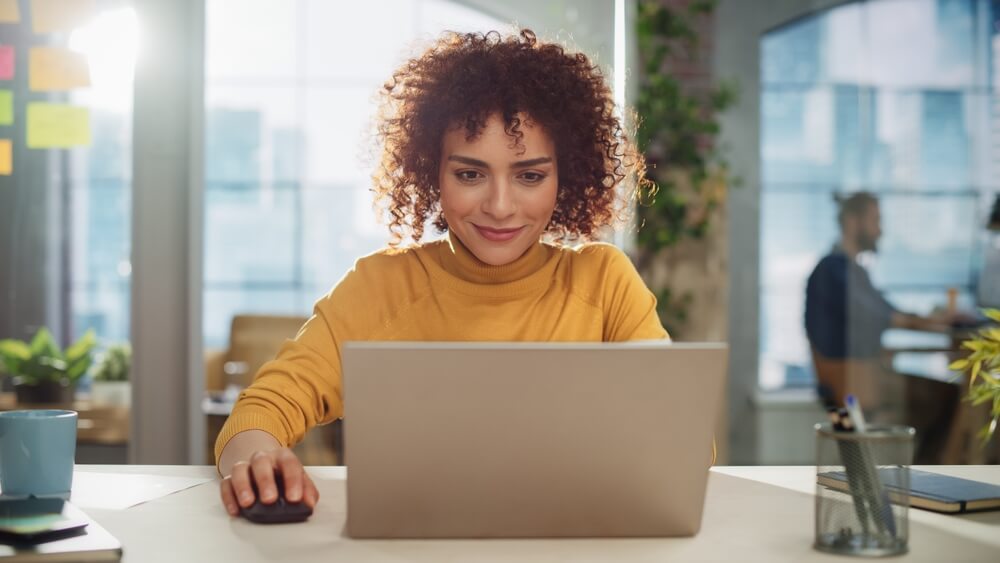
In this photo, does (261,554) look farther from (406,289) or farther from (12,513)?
(406,289)

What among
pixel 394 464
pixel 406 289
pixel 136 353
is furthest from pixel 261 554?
pixel 136 353

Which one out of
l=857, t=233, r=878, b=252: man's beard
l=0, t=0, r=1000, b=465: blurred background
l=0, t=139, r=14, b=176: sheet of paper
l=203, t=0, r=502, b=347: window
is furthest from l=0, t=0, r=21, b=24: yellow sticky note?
l=857, t=233, r=878, b=252: man's beard

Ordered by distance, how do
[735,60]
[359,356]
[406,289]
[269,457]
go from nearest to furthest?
1. [359,356]
2. [269,457]
3. [406,289]
4. [735,60]

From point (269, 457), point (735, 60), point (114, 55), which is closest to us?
point (269, 457)

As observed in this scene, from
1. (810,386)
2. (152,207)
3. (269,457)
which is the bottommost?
(810,386)

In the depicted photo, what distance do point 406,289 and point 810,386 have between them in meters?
2.98

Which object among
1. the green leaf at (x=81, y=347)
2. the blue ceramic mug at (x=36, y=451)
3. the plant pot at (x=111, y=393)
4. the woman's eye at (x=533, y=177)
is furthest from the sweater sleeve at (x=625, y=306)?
the green leaf at (x=81, y=347)

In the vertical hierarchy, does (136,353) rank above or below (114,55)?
below

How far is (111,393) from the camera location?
11.2 feet

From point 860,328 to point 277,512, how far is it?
3.61 m

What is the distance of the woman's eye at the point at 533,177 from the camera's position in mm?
1715

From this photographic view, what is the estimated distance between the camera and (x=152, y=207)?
11.1ft

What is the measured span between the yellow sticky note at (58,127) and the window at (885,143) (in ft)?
8.84

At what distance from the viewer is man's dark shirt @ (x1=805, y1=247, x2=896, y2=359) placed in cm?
428
